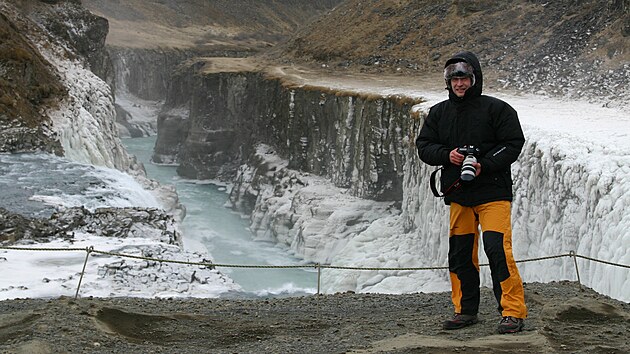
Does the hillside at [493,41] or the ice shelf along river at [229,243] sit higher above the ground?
the hillside at [493,41]

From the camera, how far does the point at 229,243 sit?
30672mm

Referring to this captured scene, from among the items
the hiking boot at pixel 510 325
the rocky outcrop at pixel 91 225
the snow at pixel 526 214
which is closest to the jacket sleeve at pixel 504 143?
the hiking boot at pixel 510 325

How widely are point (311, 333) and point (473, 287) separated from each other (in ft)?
4.79

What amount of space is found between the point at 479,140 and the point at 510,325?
1.41m

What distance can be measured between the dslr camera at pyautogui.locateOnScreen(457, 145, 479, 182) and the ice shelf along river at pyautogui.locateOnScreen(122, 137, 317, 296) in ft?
33.7

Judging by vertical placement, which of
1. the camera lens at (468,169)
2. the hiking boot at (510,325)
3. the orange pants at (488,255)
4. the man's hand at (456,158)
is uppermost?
the man's hand at (456,158)

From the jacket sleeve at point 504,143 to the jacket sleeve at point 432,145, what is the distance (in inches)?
12.4

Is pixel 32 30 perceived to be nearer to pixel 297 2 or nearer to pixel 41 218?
pixel 41 218

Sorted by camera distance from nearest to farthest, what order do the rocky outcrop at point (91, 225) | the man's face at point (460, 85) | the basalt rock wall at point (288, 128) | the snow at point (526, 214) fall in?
the man's face at point (460, 85), the snow at point (526, 214), the rocky outcrop at point (91, 225), the basalt rock wall at point (288, 128)

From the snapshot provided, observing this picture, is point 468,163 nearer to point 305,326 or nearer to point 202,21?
point 305,326

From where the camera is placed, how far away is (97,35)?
100 feet

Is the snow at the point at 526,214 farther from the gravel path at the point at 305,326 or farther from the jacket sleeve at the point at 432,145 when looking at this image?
the jacket sleeve at the point at 432,145

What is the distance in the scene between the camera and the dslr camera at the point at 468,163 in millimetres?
6074

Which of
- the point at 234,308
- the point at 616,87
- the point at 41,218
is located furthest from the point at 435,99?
the point at 234,308
